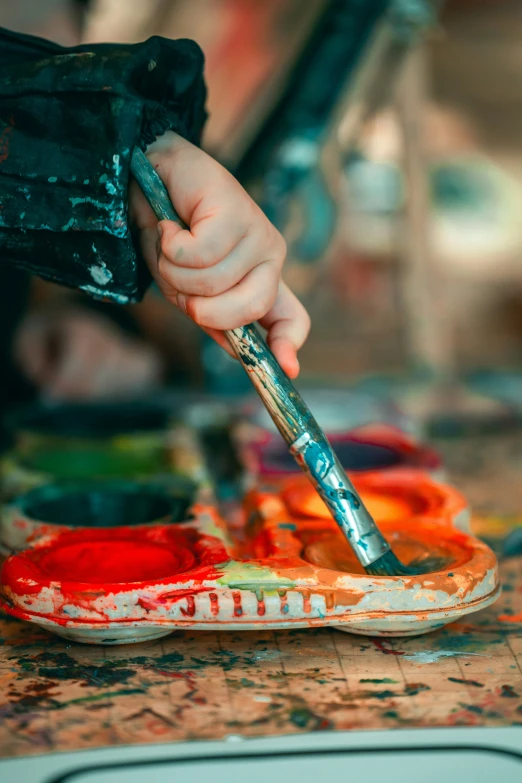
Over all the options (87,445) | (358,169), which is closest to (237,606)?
(87,445)

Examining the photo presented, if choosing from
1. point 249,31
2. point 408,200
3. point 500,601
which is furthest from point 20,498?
point 249,31

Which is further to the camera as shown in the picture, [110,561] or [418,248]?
[418,248]

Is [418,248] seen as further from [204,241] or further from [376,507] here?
[204,241]

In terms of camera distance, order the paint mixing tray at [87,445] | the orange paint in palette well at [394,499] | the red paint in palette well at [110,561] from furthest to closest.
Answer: the paint mixing tray at [87,445]
the orange paint in palette well at [394,499]
the red paint in palette well at [110,561]

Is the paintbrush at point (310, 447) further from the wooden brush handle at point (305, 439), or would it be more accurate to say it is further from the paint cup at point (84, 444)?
the paint cup at point (84, 444)

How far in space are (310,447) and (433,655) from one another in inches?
9.4

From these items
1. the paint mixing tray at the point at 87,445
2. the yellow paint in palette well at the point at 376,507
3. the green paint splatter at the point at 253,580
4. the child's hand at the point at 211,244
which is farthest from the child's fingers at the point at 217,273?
the paint mixing tray at the point at 87,445

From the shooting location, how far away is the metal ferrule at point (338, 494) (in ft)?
2.78

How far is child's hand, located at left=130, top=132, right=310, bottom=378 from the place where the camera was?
761 mm

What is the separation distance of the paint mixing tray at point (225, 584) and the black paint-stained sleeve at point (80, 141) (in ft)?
0.92

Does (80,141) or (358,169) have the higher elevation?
(358,169)

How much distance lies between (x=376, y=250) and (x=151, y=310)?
1907mm

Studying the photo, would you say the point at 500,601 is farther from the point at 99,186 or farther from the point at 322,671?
the point at 99,186

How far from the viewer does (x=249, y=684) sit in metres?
0.80
